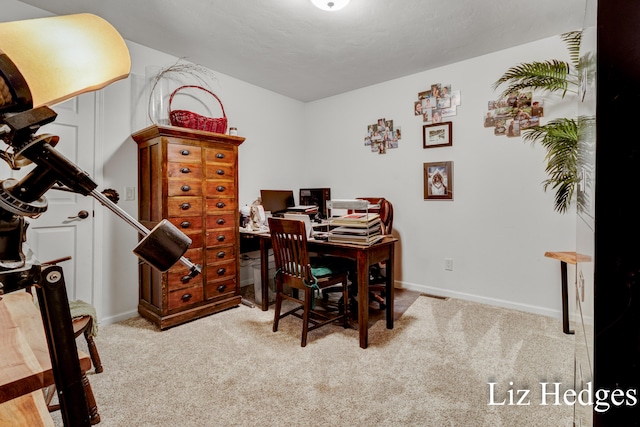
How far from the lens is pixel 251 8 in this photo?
88.6 inches

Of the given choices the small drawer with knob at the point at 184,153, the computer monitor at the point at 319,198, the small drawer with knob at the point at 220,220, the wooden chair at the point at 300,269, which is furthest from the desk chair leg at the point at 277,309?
the computer monitor at the point at 319,198

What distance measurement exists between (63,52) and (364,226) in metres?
1.96

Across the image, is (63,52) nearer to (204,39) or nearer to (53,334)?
(53,334)

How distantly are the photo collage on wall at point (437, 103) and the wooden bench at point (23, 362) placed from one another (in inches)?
135

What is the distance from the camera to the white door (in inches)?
91.5

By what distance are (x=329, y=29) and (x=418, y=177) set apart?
178 centimetres

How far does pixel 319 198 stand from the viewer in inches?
159

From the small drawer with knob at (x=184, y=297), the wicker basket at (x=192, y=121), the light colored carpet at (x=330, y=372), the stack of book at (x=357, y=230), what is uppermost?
the wicker basket at (x=192, y=121)

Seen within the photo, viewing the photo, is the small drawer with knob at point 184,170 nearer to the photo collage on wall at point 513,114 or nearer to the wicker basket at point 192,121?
the wicker basket at point 192,121

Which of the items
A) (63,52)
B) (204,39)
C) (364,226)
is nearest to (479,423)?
(364,226)

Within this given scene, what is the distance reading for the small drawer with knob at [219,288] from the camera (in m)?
2.75

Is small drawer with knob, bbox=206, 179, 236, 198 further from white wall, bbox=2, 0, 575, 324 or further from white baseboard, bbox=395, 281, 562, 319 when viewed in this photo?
white baseboard, bbox=395, 281, 562, 319

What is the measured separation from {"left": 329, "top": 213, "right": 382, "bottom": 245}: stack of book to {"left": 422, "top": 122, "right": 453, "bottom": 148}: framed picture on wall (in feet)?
4.80

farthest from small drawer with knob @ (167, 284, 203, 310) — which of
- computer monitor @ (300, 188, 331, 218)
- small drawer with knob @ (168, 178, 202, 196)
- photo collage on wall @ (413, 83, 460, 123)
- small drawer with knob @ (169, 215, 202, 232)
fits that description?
photo collage on wall @ (413, 83, 460, 123)
